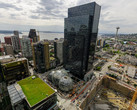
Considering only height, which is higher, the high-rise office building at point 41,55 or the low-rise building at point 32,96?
the high-rise office building at point 41,55

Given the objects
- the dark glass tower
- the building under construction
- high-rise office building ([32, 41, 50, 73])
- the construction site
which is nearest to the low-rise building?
the building under construction

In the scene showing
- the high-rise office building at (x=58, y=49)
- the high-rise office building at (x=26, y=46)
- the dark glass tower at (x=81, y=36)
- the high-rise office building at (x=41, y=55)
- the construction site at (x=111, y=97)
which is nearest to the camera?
the dark glass tower at (x=81, y=36)

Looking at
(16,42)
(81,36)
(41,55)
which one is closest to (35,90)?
(41,55)

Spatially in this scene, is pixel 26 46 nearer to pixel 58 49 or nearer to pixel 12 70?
pixel 58 49

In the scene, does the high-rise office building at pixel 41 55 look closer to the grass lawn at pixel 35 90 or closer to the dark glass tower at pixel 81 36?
the dark glass tower at pixel 81 36

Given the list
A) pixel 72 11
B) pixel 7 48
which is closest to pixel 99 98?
pixel 72 11

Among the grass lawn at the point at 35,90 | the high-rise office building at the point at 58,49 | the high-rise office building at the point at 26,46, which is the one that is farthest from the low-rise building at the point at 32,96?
the high-rise office building at the point at 26,46
